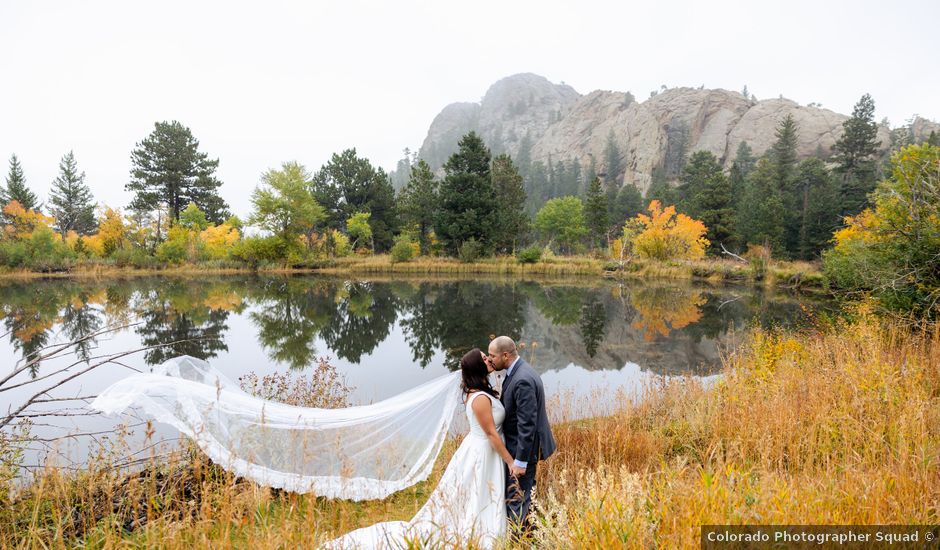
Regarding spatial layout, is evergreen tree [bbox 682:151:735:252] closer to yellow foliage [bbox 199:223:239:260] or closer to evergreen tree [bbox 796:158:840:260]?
evergreen tree [bbox 796:158:840:260]

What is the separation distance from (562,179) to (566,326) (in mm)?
73026

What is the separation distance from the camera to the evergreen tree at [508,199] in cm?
3797

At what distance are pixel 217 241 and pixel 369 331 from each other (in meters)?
33.1

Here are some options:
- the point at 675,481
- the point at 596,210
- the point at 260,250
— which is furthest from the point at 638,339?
the point at 596,210

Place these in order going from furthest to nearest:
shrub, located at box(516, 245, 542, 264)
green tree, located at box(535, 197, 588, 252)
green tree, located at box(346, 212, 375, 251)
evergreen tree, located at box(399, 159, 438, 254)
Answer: green tree, located at box(535, 197, 588, 252) → evergreen tree, located at box(399, 159, 438, 254) → green tree, located at box(346, 212, 375, 251) → shrub, located at box(516, 245, 542, 264)

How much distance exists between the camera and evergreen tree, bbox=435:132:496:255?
1380 inches

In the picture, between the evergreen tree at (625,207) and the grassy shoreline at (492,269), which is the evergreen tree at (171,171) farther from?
the evergreen tree at (625,207)

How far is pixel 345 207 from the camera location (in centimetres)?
4084

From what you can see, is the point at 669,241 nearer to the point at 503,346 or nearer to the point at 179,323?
the point at 179,323

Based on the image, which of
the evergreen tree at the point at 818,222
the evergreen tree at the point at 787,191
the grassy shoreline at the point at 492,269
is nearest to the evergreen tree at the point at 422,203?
the grassy shoreline at the point at 492,269

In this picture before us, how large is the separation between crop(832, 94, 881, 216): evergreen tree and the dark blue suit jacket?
42738mm

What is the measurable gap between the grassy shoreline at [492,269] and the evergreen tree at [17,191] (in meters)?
19.5

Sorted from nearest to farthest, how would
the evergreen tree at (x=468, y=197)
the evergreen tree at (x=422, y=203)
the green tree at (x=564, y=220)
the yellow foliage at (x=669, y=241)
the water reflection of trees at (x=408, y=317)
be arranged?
1. the water reflection of trees at (x=408, y=317)
2. the yellow foliage at (x=669, y=241)
3. the evergreen tree at (x=468, y=197)
4. the evergreen tree at (x=422, y=203)
5. the green tree at (x=564, y=220)

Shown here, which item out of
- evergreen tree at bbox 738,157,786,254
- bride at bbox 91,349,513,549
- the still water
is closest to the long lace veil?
bride at bbox 91,349,513,549
